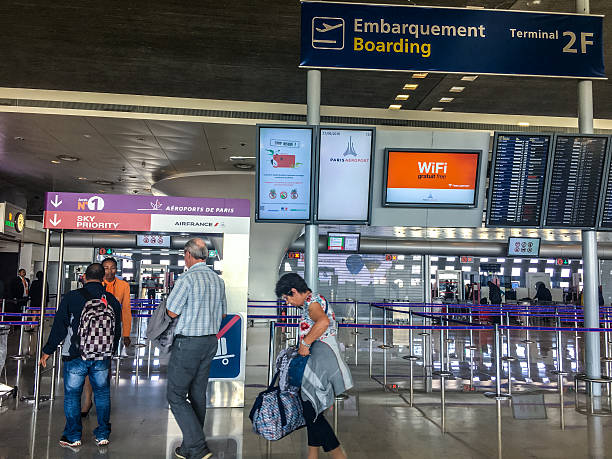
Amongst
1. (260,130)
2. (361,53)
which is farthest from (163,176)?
(361,53)

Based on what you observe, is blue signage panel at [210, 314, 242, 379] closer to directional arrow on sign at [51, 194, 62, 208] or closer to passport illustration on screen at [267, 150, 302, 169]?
passport illustration on screen at [267, 150, 302, 169]

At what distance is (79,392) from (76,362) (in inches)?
10.7

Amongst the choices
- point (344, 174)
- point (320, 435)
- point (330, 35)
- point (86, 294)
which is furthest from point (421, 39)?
point (86, 294)

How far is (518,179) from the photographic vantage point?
22.1 ft

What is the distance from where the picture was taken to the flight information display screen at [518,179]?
21.8ft

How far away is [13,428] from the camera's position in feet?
17.3

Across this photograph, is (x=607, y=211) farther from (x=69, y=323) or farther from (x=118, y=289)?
(x=69, y=323)

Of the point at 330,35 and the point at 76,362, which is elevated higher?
the point at 330,35

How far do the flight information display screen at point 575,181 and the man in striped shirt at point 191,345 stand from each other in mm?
4585

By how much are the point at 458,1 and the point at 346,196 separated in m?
2.78

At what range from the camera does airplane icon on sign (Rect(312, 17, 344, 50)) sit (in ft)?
18.0

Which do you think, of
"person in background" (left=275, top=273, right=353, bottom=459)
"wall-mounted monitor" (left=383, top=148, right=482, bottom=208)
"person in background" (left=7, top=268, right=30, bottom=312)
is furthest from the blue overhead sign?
"person in background" (left=7, top=268, right=30, bottom=312)

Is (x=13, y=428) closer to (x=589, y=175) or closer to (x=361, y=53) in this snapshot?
(x=361, y=53)

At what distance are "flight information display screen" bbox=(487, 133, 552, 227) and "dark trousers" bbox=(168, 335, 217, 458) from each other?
4146 mm
